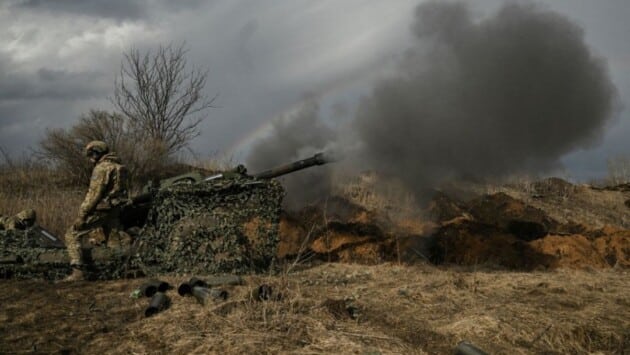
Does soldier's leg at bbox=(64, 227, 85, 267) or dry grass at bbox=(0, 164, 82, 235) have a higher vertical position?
dry grass at bbox=(0, 164, 82, 235)

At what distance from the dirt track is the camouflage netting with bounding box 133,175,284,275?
0.60 metres

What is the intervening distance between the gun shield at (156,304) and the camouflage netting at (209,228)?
213cm

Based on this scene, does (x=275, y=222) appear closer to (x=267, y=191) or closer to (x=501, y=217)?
(x=267, y=191)

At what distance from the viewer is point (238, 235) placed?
9.52m

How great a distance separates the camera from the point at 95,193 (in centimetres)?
923

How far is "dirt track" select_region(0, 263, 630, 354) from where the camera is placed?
561 cm

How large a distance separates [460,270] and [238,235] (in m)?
4.57

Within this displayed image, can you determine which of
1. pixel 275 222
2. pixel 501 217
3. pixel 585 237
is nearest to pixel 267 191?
pixel 275 222

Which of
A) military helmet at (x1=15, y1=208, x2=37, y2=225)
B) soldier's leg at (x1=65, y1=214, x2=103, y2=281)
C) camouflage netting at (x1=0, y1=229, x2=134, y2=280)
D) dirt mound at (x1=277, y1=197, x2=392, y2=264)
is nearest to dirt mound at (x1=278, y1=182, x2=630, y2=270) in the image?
dirt mound at (x1=277, y1=197, x2=392, y2=264)

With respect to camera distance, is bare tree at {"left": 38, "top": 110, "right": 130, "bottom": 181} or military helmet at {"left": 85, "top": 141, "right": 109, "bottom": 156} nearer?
military helmet at {"left": 85, "top": 141, "right": 109, "bottom": 156}

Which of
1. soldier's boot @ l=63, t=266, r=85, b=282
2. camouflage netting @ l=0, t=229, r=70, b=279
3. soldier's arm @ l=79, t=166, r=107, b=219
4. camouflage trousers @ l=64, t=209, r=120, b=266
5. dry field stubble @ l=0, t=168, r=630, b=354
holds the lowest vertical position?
dry field stubble @ l=0, t=168, r=630, b=354

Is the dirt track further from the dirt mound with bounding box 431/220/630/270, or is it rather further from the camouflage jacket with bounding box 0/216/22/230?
the dirt mound with bounding box 431/220/630/270

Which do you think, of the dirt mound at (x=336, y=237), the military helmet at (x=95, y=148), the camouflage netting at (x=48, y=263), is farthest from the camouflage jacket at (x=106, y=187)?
the dirt mound at (x=336, y=237)

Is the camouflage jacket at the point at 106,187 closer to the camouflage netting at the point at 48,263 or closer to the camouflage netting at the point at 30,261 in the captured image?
the camouflage netting at the point at 48,263
